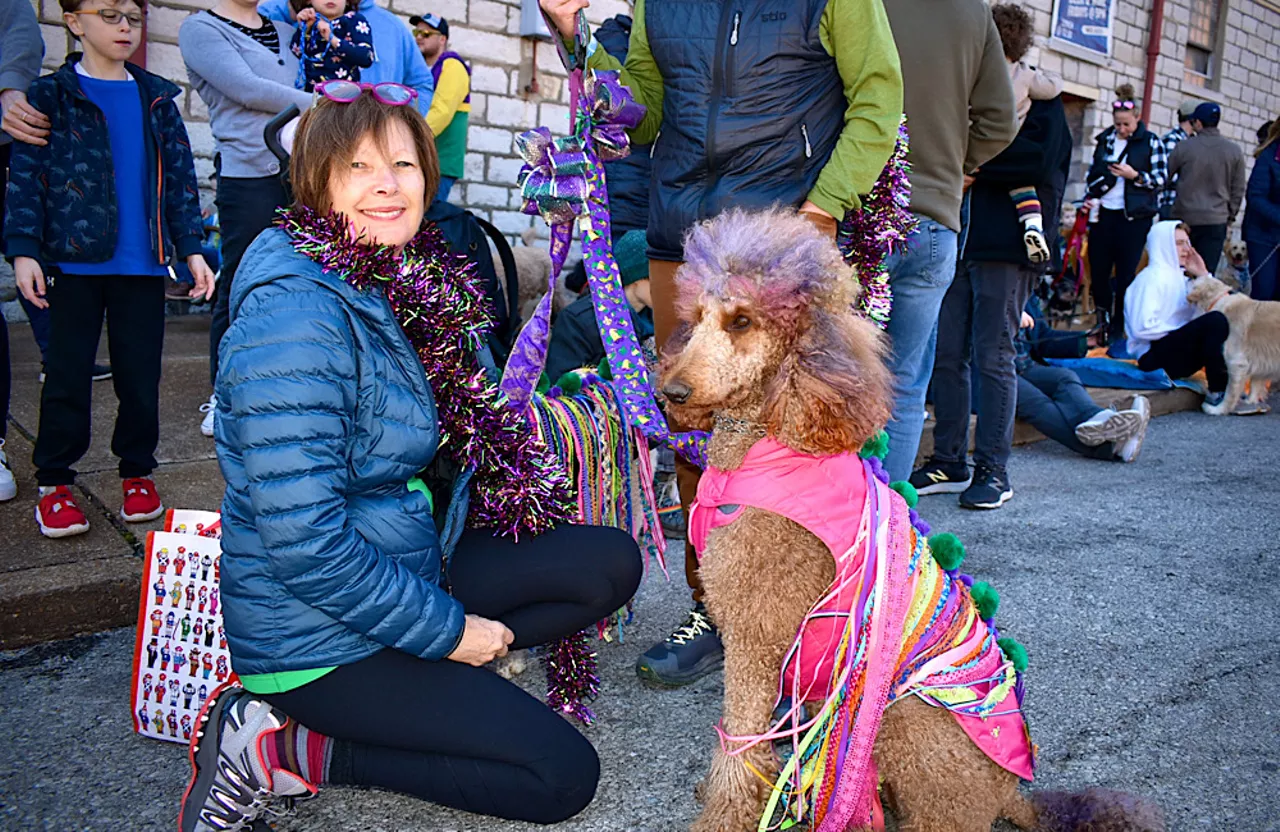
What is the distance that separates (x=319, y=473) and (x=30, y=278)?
2153 mm

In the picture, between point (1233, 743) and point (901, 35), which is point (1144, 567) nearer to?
point (1233, 743)

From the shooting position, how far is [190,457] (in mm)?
4344

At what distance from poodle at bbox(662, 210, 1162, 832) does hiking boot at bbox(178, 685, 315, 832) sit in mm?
988

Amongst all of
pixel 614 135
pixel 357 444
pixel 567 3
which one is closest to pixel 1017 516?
pixel 614 135

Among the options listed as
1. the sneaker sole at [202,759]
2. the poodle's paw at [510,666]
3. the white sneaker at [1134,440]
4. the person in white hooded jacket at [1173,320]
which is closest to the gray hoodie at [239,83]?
the poodle's paw at [510,666]

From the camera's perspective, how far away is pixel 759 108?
2.71 metres

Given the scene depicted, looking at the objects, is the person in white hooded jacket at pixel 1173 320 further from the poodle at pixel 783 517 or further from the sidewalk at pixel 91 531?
the sidewalk at pixel 91 531

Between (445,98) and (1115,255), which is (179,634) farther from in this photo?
(1115,255)

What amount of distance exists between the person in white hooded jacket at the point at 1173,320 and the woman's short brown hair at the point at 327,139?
783 centimetres

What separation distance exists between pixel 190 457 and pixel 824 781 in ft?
11.3

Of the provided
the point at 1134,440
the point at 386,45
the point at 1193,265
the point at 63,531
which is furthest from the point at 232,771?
the point at 1193,265

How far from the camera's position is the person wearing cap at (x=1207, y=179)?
33.9 ft

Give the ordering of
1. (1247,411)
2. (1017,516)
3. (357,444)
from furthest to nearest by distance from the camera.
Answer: (1247,411)
(1017,516)
(357,444)

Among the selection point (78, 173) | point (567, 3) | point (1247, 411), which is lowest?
point (1247, 411)
